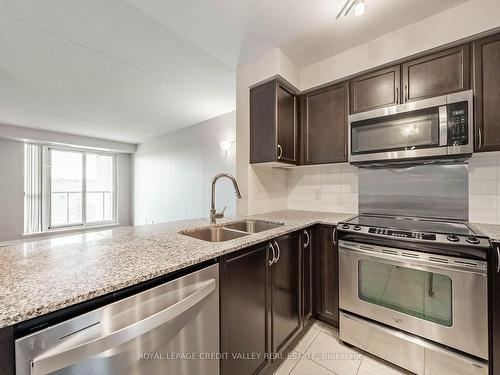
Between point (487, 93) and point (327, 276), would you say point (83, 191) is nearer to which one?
point (327, 276)

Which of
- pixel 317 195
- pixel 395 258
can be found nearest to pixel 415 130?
pixel 395 258

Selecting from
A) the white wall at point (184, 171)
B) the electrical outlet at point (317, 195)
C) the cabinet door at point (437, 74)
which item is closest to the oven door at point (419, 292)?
the electrical outlet at point (317, 195)

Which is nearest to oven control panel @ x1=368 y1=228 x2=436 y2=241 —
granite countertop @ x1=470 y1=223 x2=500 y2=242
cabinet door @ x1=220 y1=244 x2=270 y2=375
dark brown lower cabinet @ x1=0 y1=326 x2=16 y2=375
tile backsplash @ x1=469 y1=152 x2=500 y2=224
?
granite countertop @ x1=470 y1=223 x2=500 y2=242

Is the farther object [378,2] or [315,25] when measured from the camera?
[315,25]

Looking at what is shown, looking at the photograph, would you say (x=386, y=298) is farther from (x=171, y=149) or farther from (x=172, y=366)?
(x=171, y=149)

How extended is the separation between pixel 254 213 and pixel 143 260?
148cm

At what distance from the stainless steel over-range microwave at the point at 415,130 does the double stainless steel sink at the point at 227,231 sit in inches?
40.1

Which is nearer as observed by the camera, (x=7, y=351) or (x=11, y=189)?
(x=7, y=351)

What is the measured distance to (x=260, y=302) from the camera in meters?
1.29

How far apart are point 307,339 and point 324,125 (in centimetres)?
196

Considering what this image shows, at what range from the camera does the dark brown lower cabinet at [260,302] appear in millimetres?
1097

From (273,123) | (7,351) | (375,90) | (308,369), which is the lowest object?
(308,369)

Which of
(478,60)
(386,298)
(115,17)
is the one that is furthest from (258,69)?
(386,298)

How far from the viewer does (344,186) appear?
7.74 ft
